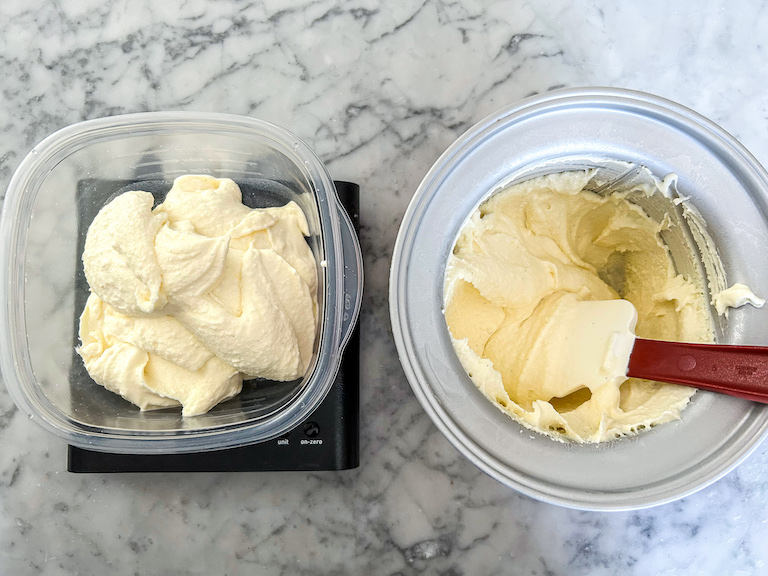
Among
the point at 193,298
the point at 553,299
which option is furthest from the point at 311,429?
the point at 553,299

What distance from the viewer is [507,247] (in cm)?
71

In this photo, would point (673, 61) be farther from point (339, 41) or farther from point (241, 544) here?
point (241, 544)

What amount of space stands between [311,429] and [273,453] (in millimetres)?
60

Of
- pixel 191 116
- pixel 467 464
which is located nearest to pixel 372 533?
pixel 467 464

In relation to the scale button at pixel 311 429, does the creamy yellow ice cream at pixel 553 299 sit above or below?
above

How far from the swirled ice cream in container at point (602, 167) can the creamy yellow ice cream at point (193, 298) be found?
0.52ft

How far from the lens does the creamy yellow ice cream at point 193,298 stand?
2.06ft

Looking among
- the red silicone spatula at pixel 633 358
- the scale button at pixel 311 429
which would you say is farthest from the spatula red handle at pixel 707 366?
the scale button at pixel 311 429

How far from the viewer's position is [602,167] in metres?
0.64

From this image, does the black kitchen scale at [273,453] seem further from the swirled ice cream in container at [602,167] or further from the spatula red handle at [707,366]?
the spatula red handle at [707,366]

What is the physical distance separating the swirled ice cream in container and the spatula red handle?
0.02 m

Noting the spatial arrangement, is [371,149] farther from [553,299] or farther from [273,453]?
[273,453]

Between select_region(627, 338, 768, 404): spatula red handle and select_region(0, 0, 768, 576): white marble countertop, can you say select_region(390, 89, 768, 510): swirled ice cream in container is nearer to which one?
select_region(627, 338, 768, 404): spatula red handle

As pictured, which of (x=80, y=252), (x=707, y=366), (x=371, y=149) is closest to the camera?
(x=707, y=366)
